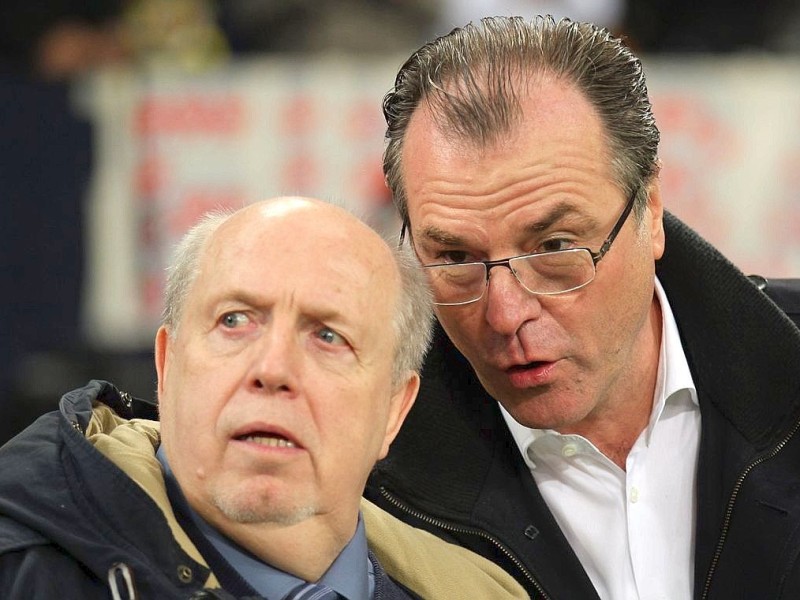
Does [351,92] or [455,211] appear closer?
[455,211]

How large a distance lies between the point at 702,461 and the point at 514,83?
921 millimetres

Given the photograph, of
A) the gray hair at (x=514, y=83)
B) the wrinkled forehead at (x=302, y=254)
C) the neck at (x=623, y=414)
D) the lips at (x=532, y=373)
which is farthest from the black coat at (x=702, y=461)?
the wrinkled forehead at (x=302, y=254)

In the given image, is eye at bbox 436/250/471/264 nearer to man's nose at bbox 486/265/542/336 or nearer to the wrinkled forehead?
man's nose at bbox 486/265/542/336

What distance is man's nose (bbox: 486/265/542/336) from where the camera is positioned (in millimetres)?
2830

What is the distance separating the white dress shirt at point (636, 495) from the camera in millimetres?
3029

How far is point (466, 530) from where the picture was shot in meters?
3.01

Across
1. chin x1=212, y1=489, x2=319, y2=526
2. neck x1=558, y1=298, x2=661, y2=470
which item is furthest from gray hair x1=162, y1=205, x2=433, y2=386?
neck x1=558, y1=298, x2=661, y2=470

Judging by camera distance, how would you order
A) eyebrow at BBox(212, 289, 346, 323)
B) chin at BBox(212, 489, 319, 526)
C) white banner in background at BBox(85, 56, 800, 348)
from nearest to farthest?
1. chin at BBox(212, 489, 319, 526)
2. eyebrow at BBox(212, 289, 346, 323)
3. white banner in background at BBox(85, 56, 800, 348)

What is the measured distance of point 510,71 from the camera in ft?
9.61

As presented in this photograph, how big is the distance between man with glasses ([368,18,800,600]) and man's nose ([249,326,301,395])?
56cm

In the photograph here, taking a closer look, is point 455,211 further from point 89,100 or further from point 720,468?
point 89,100

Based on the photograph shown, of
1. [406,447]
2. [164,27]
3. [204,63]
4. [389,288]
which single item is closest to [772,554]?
[406,447]

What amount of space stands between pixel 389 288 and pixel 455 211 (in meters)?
0.33

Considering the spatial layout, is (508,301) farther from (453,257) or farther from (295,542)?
(295,542)
